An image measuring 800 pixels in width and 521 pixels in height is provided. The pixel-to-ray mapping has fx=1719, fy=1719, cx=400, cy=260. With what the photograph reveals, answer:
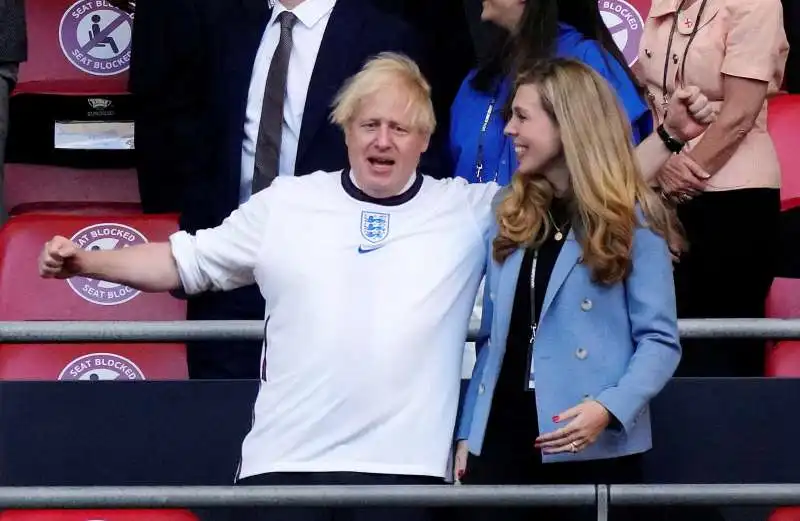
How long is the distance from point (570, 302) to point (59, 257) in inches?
38.9

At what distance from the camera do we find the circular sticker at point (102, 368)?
457cm

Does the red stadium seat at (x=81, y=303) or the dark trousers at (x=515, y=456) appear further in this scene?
the red stadium seat at (x=81, y=303)

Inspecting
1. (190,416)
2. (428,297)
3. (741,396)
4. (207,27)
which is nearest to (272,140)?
(207,27)

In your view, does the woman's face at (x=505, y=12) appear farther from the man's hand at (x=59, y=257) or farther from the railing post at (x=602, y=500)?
the railing post at (x=602, y=500)

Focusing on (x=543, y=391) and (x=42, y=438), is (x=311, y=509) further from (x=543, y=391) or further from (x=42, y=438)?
(x=42, y=438)

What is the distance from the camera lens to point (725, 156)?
13.4 ft

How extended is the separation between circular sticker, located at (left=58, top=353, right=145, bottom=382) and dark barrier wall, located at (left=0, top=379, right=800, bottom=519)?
1.86 feet

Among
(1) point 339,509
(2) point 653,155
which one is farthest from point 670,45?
(1) point 339,509

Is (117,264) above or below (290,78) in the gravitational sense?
below

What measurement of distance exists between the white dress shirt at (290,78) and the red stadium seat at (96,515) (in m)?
0.85

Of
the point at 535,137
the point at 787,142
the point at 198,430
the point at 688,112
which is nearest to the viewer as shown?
the point at 535,137

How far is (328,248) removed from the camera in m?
3.39

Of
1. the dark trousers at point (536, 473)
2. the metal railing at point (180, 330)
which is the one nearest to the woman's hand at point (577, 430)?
the dark trousers at point (536, 473)

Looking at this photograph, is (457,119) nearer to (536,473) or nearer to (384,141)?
(384,141)
